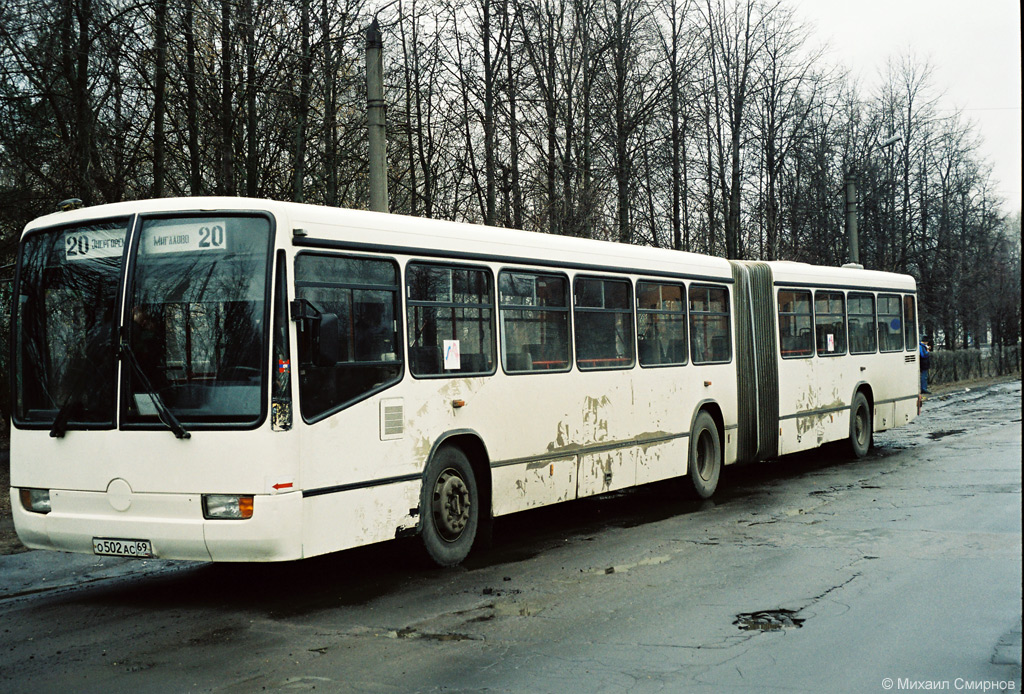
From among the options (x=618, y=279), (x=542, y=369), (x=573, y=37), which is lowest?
(x=542, y=369)

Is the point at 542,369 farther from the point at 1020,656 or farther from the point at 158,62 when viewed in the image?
the point at 158,62

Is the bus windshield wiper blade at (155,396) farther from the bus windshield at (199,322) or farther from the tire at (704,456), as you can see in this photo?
the tire at (704,456)

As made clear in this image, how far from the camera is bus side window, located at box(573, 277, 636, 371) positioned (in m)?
11.2

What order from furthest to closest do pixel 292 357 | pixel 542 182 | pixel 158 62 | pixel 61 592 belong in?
1. pixel 542 182
2. pixel 158 62
3. pixel 61 592
4. pixel 292 357

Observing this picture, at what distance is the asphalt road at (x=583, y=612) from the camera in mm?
5863

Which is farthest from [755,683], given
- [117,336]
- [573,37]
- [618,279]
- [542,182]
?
[573,37]

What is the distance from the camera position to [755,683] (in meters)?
5.62

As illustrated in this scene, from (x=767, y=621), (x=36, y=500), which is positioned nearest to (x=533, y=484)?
(x=767, y=621)

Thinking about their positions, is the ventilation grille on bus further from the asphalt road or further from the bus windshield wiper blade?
the bus windshield wiper blade

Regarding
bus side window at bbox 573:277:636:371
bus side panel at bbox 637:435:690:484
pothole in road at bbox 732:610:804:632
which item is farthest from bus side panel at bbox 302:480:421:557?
bus side panel at bbox 637:435:690:484

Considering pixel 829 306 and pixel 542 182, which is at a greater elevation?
pixel 542 182

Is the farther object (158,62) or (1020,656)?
(158,62)

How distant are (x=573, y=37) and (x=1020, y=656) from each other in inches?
898

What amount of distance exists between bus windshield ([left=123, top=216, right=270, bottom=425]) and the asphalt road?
1.42 metres
